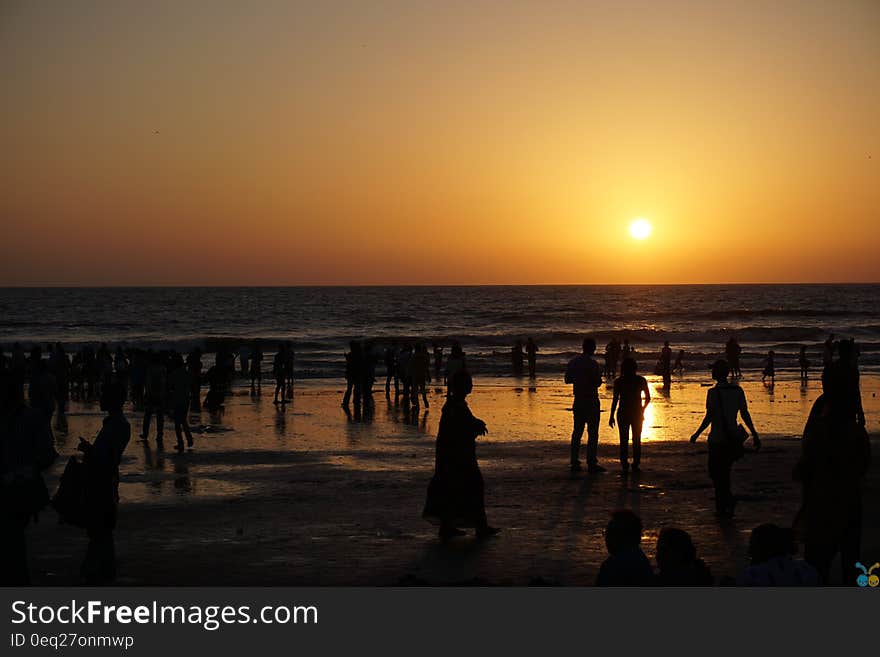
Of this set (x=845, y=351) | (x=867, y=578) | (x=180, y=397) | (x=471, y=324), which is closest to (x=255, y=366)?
(x=180, y=397)

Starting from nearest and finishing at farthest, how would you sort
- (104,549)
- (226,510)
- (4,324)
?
(104,549) → (226,510) → (4,324)

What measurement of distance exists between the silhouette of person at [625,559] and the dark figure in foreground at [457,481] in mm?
4200

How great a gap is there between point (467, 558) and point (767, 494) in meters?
4.95

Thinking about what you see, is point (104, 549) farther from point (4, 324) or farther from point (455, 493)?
point (4, 324)

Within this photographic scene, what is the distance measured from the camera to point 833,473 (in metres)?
7.53

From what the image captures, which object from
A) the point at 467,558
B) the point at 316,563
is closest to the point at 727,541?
the point at 467,558

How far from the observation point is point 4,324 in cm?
10775

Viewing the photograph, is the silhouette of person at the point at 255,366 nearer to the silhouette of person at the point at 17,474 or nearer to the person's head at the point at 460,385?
the person's head at the point at 460,385

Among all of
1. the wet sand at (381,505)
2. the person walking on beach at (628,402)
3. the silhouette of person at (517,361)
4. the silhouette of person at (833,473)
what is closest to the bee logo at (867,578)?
the wet sand at (381,505)

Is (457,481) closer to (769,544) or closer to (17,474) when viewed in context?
(17,474)

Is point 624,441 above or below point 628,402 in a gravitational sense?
below

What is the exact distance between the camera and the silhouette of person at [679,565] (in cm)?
596

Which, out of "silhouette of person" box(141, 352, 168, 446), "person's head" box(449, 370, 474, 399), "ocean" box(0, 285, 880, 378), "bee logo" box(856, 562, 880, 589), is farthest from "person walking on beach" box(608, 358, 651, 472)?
"ocean" box(0, 285, 880, 378)

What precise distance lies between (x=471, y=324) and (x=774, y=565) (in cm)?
10088
